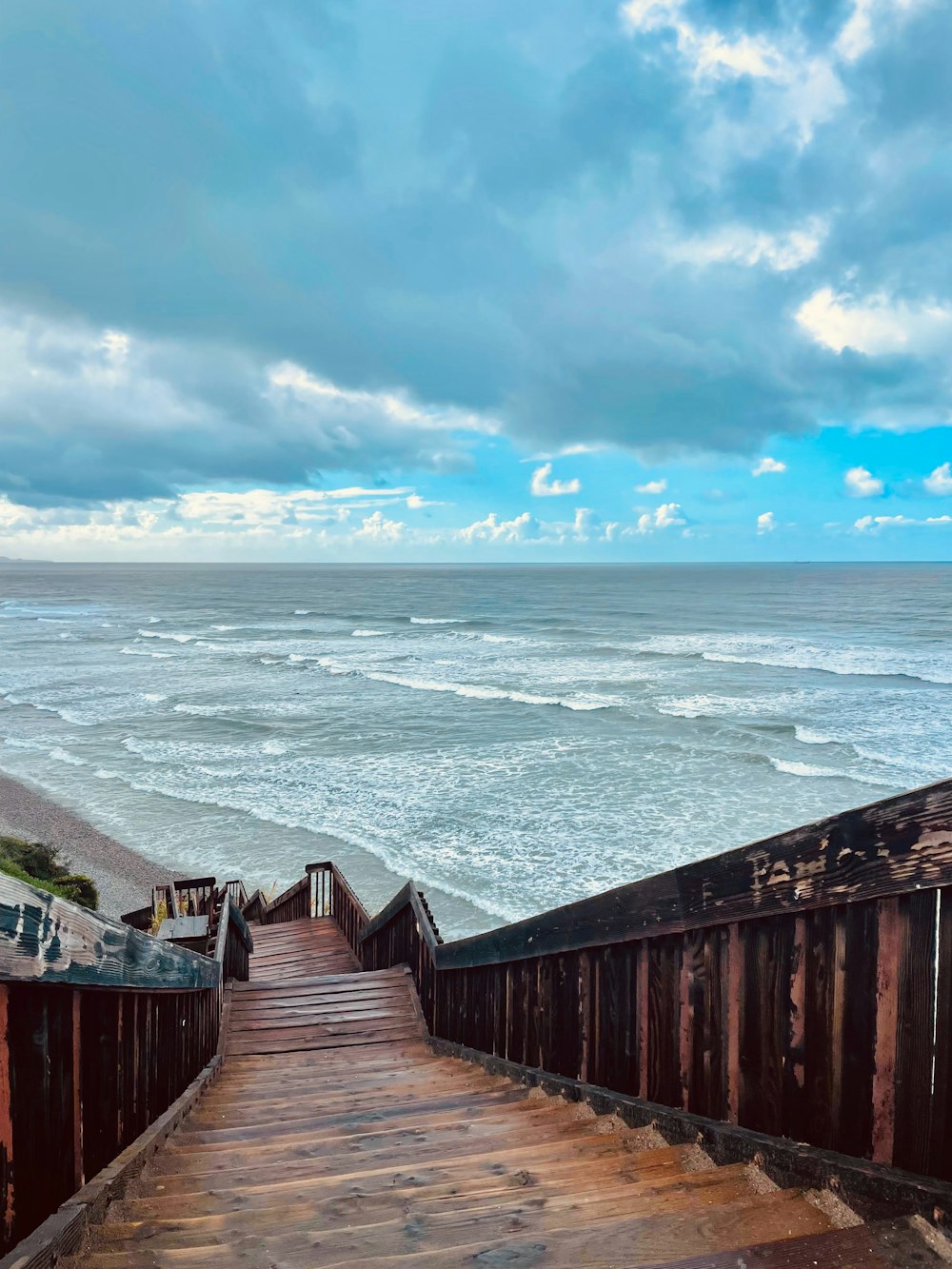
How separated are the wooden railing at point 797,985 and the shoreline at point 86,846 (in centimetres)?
1716

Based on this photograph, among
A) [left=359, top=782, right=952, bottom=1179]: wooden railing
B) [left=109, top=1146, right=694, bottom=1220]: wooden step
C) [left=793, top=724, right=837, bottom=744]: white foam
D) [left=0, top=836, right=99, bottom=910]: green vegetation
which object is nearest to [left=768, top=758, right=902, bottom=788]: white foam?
[left=793, top=724, right=837, bottom=744]: white foam

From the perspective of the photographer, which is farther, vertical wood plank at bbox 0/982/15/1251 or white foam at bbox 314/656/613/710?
white foam at bbox 314/656/613/710

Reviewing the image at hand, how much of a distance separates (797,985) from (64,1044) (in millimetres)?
2155

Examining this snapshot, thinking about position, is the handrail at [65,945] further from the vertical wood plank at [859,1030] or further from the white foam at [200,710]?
the white foam at [200,710]

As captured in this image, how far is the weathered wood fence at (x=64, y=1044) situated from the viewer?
1.93 metres

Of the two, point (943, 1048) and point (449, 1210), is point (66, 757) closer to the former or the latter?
point (449, 1210)

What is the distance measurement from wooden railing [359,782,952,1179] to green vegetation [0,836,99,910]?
17.1m

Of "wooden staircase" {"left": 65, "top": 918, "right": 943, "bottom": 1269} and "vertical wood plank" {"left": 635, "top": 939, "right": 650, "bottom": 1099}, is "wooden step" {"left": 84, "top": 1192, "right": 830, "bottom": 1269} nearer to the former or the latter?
"wooden staircase" {"left": 65, "top": 918, "right": 943, "bottom": 1269}

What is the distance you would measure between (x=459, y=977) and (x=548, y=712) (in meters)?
30.7

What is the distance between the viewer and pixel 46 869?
19.3m

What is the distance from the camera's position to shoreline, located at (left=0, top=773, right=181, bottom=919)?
19797mm

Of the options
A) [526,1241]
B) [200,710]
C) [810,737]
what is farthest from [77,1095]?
[200,710]

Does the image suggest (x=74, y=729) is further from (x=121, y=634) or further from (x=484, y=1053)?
(x=121, y=634)

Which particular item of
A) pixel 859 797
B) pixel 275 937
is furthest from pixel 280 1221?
pixel 859 797
